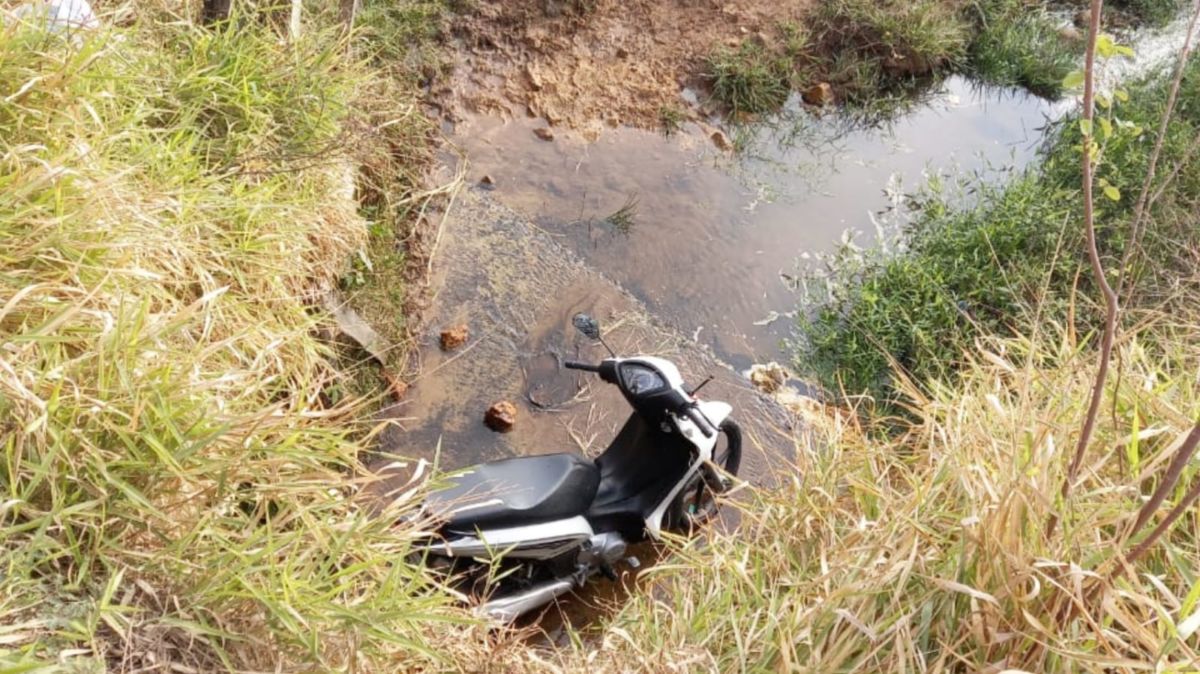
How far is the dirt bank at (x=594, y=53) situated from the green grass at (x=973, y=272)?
162cm

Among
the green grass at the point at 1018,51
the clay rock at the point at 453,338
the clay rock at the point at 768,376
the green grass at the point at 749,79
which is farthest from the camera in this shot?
the green grass at the point at 1018,51

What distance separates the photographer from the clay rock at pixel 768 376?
4352mm

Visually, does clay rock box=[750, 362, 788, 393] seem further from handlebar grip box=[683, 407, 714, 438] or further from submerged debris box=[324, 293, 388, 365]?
submerged debris box=[324, 293, 388, 365]

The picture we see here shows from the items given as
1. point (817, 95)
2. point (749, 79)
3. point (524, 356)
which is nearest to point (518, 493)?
point (524, 356)

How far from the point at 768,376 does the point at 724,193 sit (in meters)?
1.29

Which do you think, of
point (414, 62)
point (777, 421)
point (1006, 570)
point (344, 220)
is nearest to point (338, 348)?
point (344, 220)

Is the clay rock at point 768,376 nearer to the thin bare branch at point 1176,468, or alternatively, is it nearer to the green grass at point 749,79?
the green grass at point 749,79

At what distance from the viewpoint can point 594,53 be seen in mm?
5832

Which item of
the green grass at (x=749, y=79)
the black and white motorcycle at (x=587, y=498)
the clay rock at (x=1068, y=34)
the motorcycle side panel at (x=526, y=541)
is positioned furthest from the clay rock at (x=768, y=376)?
the clay rock at (x=1068, y=34)

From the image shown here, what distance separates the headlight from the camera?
3.13 metres

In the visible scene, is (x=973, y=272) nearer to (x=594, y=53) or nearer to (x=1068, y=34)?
(x=594, y=53)

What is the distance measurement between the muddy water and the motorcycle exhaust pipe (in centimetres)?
170

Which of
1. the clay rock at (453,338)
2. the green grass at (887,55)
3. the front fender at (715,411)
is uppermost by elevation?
the green grass at (887,55)

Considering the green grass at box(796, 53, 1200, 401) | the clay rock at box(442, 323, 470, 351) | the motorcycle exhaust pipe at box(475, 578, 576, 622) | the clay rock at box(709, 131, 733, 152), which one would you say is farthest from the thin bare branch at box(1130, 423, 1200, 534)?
the clay rock at box(709, 131, 733, 152)
